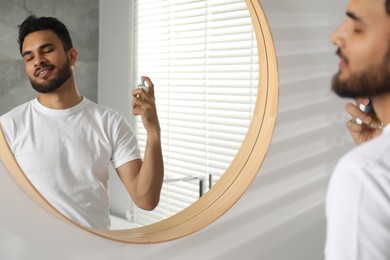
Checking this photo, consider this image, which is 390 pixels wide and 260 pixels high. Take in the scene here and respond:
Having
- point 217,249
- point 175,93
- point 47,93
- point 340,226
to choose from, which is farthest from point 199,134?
point 340,226

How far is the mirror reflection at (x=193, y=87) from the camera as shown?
1.05 meters

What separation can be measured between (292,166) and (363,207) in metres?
0.66

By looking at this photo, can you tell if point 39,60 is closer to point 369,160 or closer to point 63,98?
point 63,98

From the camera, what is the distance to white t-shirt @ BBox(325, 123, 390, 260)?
0.65 meters

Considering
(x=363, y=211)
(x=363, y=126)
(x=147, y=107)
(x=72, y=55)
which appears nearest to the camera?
(x=363, y=211)

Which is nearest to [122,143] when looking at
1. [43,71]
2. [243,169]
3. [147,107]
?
[147,107]

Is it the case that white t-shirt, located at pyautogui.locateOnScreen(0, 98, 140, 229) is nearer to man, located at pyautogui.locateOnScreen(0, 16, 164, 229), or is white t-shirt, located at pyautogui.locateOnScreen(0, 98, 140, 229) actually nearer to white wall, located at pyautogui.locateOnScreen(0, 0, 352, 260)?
man, located at pyautogui.locateOnScreen(0, 16, 164, 229)

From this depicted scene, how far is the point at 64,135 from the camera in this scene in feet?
3.09

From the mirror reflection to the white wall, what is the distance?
79 mm

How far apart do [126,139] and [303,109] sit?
476 millimetres

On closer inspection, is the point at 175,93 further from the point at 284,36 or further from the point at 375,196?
the point at 375,196

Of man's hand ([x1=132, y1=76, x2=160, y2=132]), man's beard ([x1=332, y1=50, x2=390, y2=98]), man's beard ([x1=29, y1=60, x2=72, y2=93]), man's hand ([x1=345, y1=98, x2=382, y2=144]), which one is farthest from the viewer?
man's hand ([x1=345, y1=98, x2=382, y2=144])

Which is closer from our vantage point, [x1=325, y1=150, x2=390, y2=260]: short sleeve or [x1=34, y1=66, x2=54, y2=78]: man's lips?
[x1=325, y1=150, x2=390, y2=260]: short sleeve

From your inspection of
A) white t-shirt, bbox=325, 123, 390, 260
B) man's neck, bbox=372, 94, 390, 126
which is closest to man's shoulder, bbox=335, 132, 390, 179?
white t-shirt, bbox=325, 123, 390, 260
